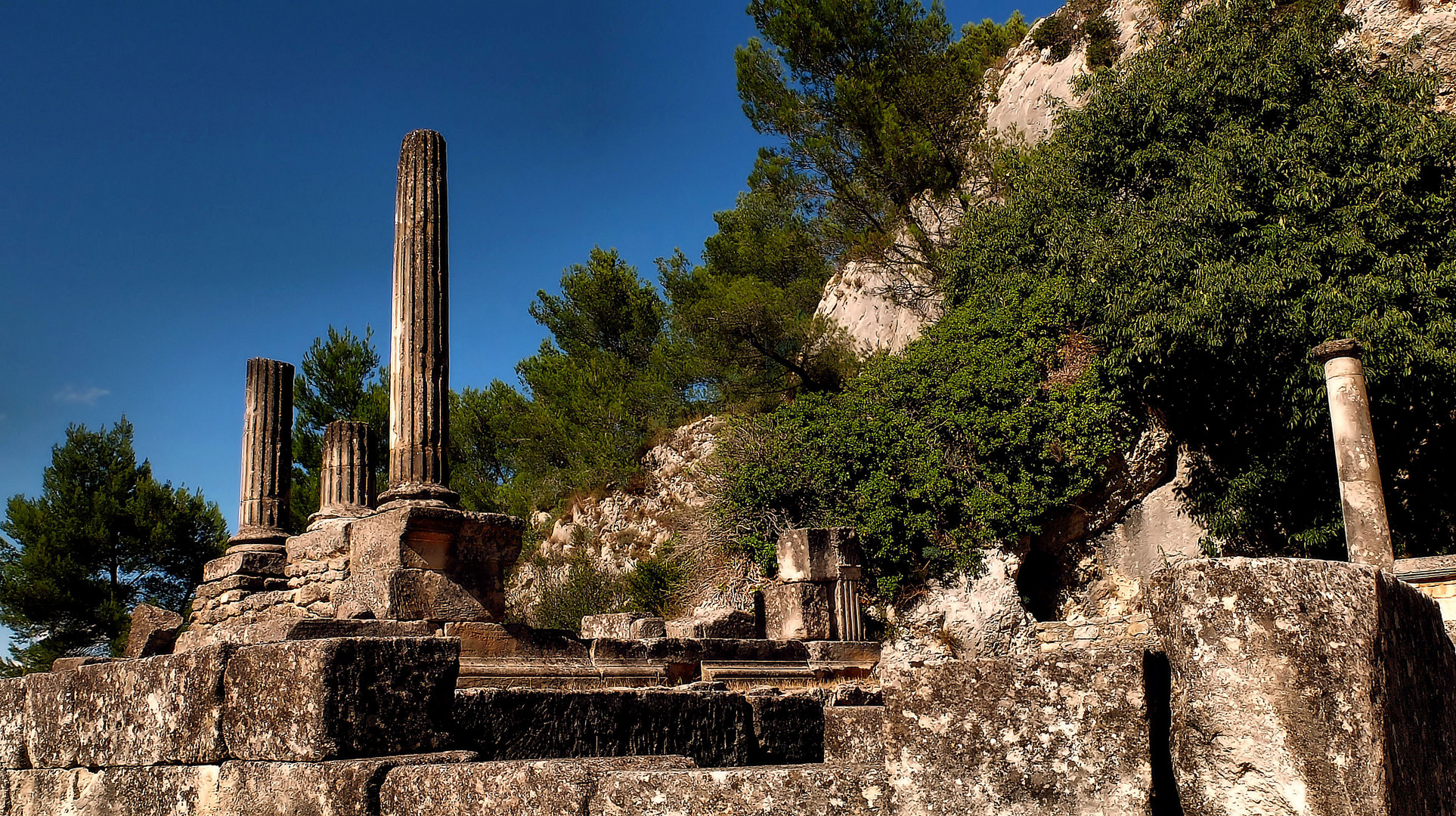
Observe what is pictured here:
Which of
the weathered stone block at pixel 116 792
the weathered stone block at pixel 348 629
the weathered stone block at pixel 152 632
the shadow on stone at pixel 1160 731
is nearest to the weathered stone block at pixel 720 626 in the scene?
the weathered stone block at pixel 348 629

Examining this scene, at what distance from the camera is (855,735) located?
2443mm

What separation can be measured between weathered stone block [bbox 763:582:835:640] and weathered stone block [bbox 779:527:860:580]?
0.51ft

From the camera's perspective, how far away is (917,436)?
1812 cm

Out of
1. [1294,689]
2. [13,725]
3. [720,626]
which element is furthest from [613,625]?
[1294,689]

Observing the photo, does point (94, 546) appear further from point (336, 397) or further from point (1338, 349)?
point (1338, 349)

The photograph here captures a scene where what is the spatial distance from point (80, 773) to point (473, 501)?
1051 inches

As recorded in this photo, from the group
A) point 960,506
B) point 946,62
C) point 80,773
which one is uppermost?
point 946,62

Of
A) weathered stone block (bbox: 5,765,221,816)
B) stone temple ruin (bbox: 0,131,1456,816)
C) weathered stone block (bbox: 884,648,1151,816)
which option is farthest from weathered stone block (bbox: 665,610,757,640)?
weathered stone block (bbox: 884,648,1151,816)

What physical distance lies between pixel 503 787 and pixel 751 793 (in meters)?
0.82

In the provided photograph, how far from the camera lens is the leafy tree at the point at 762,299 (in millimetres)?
24875

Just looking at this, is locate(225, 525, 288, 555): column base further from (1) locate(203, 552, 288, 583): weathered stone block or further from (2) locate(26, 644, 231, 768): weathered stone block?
(2) locate(26, 644, 231, 768): weathered stone block

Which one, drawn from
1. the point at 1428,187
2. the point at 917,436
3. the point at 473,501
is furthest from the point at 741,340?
the point at 1428,187

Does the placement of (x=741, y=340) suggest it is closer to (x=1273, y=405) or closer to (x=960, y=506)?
(x=960, y=506)

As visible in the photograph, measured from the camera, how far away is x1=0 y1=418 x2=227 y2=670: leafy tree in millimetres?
22516
